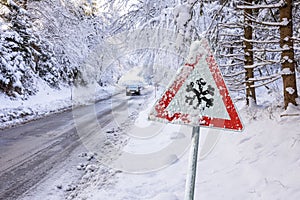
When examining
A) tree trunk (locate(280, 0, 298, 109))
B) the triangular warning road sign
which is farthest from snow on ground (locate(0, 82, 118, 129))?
the triangular warning road sign

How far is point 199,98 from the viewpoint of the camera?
2.28m

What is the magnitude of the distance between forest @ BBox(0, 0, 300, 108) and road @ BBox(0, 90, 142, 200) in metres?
3.53

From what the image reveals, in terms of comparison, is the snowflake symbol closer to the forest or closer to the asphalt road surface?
the forest

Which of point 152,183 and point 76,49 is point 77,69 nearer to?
point 76,49

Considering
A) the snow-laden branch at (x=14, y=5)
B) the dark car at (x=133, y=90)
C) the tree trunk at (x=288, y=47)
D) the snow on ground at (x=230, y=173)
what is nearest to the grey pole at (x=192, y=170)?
the snow on ground at (x=230, y=173)

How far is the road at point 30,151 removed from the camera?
15.7 feet

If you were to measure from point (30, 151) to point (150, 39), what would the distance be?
15.5ft

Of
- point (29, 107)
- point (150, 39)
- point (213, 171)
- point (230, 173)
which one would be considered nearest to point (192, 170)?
point (230, 173)

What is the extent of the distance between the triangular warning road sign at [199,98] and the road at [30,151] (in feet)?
10.6

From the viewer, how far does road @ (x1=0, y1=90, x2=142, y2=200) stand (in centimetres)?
479

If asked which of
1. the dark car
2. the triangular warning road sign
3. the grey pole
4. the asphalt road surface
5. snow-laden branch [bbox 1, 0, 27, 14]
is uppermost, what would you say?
snow-laden branch [bbox 1, 0, 27, 14]

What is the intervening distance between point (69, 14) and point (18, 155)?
15.4 m

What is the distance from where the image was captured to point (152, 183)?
4.43 meters

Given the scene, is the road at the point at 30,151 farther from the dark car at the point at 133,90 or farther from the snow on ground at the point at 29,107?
the dark car at the point at 133,90
